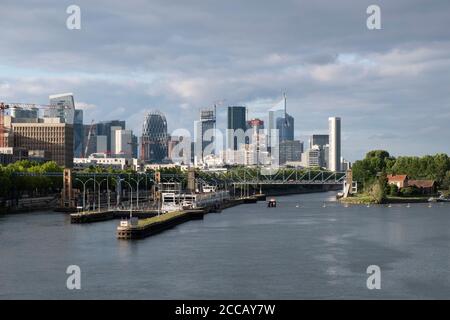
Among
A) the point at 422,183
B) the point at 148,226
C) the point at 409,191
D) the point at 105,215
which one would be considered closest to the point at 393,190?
the point at 409,191

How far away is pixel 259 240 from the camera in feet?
217

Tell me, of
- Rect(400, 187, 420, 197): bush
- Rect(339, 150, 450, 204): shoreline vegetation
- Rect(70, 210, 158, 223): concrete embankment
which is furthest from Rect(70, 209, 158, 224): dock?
Rect(400, 187, 420, 197): bush

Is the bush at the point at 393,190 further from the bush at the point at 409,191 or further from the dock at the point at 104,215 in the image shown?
the dock at the point at 104,215

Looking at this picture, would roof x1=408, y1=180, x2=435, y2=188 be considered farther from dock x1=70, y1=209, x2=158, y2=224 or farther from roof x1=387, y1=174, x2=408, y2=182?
dock x1=70, y1=209, x2=158, y2=224

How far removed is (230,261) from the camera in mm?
52000

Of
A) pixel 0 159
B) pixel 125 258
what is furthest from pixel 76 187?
pixel 125 258

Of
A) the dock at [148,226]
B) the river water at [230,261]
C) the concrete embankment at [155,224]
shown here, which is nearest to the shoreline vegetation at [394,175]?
the concrete embankment at [155,224]

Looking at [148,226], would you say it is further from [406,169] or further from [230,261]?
[406,169]

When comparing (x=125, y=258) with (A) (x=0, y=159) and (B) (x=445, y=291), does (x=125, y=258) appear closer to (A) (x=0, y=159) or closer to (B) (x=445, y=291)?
(B) (x=445, y=291)

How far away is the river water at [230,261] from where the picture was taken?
4138cm

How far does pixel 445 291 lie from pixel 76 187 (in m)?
95.1

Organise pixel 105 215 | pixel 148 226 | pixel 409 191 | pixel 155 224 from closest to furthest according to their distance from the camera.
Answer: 1. pixel 148 226
2. pixel 155 224
3. pixel 105 215
4. pixel 409 191
